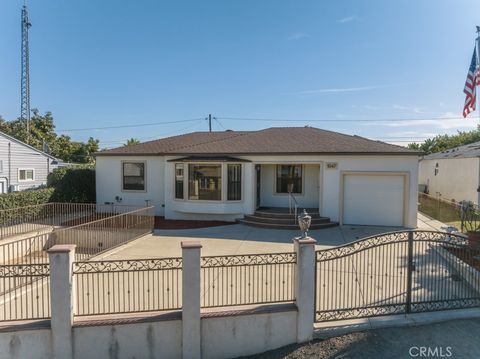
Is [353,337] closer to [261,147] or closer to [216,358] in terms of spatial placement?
[216,358]

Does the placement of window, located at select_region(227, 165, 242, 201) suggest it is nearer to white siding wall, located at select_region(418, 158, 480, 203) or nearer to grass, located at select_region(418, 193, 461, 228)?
grass, located at select_region(418, 193, 461, 228)

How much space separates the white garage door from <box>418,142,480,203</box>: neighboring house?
11.4ft

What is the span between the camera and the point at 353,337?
16.8ft

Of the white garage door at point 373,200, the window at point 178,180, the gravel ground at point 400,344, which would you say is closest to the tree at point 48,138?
the window at point 178,180

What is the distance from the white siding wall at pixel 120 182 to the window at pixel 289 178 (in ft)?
19.2

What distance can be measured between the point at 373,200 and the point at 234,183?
6000mm

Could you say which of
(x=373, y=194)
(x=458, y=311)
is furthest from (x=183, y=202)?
(x=458, y=311)

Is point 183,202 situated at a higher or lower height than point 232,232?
higher

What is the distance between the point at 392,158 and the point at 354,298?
8.54 metres

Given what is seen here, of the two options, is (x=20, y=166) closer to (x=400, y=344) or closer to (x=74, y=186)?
(x=74, y=186)

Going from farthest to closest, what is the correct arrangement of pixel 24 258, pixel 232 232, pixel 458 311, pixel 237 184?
pixel 237 184
pixel 232 232
pixel 24 258
pixel 458 311

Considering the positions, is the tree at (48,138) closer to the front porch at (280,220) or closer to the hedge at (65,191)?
the hedge at (65,191)

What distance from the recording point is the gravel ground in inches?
186

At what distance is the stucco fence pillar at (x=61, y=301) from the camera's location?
497 cm
